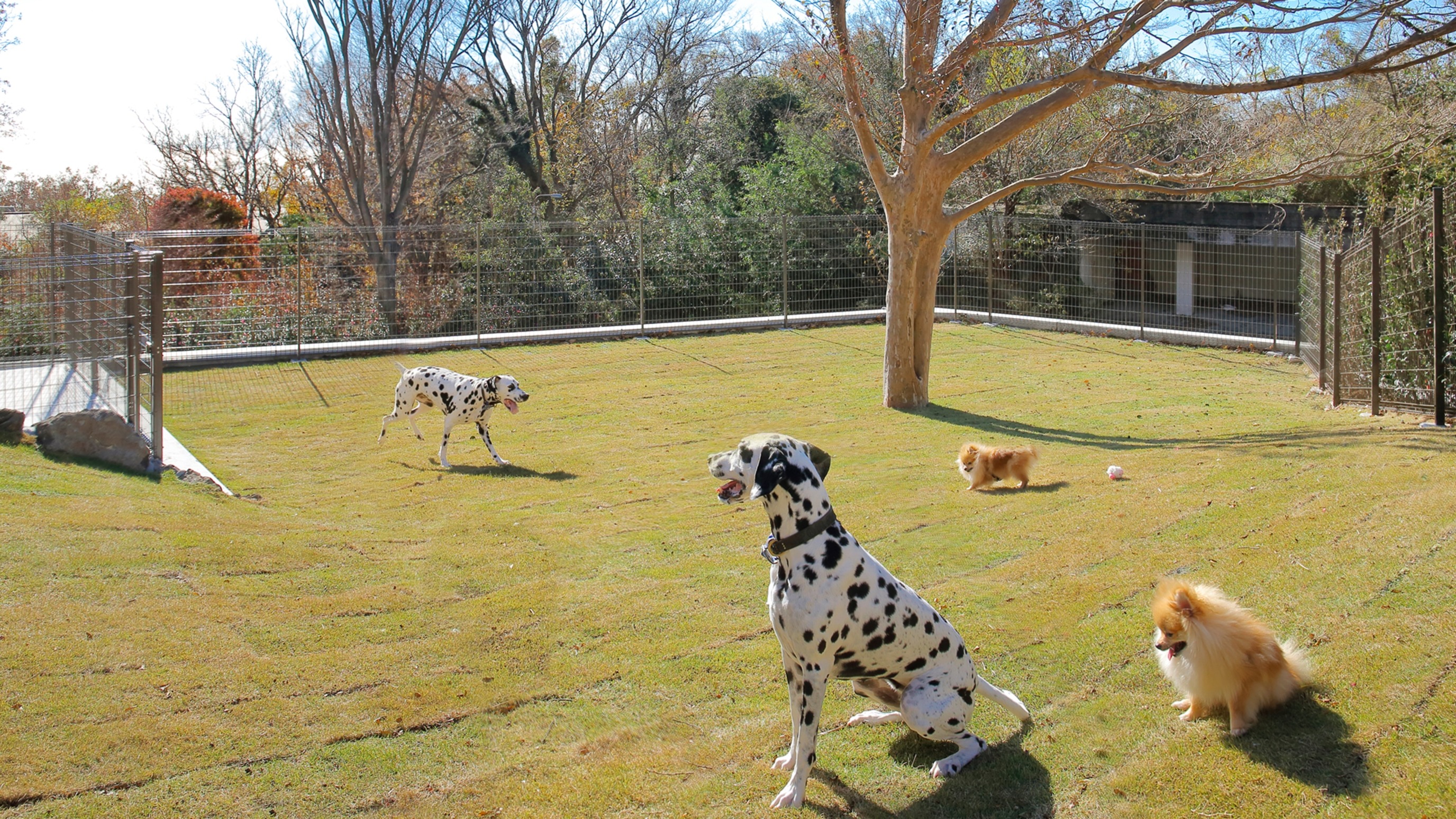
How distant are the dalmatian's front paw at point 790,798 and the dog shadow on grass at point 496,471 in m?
6.70

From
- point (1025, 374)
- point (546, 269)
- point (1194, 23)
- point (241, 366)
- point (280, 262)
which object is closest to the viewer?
point (1194, 23)

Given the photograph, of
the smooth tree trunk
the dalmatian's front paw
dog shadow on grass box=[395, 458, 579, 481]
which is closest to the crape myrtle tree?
the smooth tree trunk

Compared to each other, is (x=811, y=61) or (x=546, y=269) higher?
(x=811, y=61)

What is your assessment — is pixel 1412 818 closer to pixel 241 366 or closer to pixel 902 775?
pixel 902 775

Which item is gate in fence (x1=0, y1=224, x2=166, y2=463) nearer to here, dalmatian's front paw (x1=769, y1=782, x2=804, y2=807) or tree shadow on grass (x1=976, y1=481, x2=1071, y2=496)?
tree shadow on grass (x1=976, y1=481, x2=1071, y2=496)

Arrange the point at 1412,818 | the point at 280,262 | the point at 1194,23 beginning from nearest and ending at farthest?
the point at 1412,818 < the point at 1194,23 < the point at 280,262

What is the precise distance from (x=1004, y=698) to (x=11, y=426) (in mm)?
9849

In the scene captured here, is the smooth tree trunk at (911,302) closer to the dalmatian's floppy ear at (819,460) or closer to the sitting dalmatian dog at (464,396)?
the sitting dalmatian dog at (464,396)

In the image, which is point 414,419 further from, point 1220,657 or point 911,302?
point 1220,657

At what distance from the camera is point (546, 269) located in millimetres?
21031

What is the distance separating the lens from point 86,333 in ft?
38.4

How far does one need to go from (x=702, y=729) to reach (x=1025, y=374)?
1270cm

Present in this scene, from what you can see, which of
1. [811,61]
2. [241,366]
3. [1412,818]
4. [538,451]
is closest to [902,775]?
[1412,818]

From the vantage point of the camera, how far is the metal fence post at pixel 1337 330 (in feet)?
41.1
